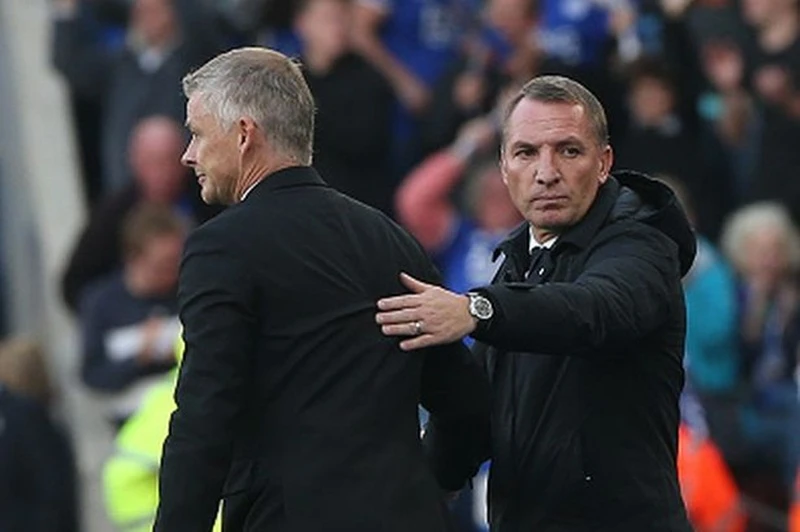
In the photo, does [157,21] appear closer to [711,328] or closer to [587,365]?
[711,328]

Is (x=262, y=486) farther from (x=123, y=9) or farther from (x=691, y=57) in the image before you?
(x=123, y=9)

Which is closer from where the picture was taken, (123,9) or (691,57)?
Answer: (691,57)

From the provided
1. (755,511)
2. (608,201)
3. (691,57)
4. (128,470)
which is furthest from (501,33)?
(608,201)

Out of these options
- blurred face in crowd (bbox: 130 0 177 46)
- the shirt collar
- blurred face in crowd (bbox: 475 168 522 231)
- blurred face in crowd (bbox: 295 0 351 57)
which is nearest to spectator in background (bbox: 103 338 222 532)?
blurred face in crowd (bbox: 475 168 522 231)

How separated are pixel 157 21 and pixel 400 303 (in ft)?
23.5

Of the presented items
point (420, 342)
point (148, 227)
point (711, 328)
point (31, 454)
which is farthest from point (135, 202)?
point (420, 342)

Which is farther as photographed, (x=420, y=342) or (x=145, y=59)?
(x=145, y=59)

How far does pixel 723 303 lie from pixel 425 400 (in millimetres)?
5207

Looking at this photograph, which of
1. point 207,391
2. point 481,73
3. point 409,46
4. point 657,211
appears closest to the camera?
point 207,391

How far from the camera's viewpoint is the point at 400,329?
18.0 ft

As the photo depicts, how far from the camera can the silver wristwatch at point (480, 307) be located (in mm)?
5406

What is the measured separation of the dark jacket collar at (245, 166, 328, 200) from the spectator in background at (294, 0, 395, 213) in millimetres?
6248

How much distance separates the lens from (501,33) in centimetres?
1255

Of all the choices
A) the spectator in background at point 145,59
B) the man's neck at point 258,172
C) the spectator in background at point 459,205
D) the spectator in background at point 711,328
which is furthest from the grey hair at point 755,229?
the man's neck at point 258,172
